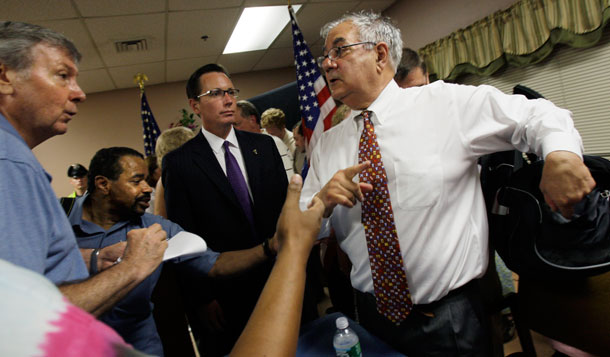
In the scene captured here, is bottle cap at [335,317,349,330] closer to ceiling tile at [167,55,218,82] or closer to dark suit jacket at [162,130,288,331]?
dark suit jacket at [162,130,288,331]

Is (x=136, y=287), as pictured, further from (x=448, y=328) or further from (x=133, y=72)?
(x=133, y=72)

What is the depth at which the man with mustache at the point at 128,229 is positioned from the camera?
4.59 feet

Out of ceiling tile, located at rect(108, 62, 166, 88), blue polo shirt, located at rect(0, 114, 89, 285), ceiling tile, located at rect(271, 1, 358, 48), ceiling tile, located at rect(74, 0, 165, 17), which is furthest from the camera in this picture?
ceiling tile, located at rect(108, 62, 166, 88)

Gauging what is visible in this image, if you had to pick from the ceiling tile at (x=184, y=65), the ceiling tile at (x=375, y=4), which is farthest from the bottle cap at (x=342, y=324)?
the ceiling tile at (x=184, y=65)

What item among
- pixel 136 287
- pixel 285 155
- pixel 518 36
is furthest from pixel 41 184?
pixel 518 36

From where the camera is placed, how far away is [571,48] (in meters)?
3.52

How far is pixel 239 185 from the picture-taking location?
185 centimetres

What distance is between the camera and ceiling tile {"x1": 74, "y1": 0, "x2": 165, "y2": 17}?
352cm

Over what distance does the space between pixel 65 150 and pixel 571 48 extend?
763cm

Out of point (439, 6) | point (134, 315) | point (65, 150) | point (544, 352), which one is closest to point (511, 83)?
point (439, 6)

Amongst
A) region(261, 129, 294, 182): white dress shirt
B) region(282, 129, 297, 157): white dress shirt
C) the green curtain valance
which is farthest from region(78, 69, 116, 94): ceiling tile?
the green curtain valance

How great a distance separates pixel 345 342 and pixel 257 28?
501cm

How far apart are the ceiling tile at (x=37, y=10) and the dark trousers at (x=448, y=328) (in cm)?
418

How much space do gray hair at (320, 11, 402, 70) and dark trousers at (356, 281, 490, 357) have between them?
96 centimetres
